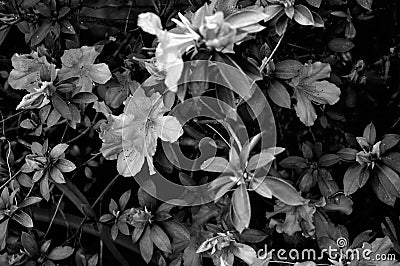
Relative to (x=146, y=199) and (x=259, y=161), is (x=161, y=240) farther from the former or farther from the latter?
(x=259, y=161)

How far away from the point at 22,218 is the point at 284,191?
2.20 ft

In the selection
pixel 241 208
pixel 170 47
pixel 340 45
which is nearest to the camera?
pixel 170 47

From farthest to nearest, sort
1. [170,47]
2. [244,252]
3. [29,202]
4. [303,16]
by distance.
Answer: [29,202]
[244,252]
[303,16]
[170,47]

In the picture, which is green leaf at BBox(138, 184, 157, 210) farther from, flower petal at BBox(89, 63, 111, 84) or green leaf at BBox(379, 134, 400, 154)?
green leaf at BBox(379, 134, 400, 154)

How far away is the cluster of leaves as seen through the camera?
1243 mm

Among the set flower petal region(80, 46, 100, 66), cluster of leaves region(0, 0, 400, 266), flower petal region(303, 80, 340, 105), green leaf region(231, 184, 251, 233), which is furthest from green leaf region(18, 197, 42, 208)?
flower petal region(303, 80, 340, 105)

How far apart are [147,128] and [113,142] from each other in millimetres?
100

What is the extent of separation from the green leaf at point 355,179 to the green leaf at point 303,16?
1.29 ft

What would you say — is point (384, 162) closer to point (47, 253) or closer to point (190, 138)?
point (190, 138)

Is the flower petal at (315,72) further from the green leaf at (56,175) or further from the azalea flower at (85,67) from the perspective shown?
the green leaf at (56,175)

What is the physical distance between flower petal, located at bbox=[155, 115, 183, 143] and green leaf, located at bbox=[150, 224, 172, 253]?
11.7 inches

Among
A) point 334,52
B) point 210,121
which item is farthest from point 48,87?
point 334,52

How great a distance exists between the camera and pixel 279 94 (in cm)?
140

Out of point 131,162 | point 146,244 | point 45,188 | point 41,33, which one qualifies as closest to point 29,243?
point 45,188
